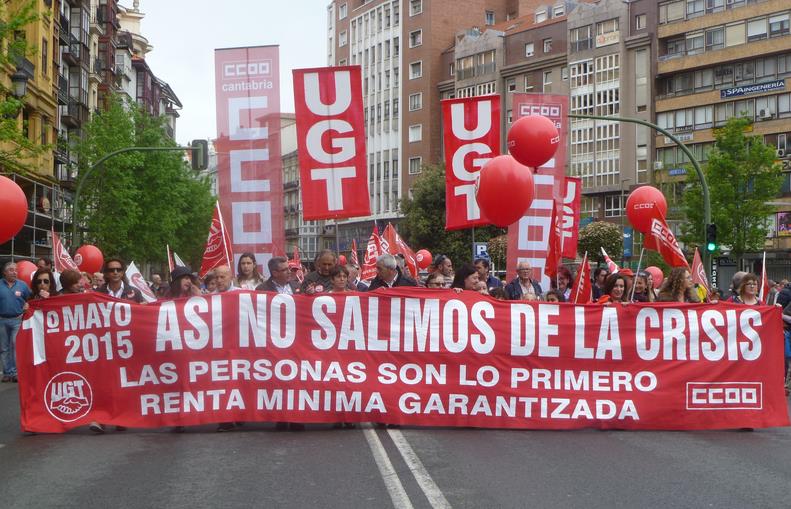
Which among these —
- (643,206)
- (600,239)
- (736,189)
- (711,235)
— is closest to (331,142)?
(643,206)

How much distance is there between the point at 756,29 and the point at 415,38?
3327 centimetres

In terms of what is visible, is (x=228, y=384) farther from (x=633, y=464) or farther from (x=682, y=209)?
(x=682, y=209)

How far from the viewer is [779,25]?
60.1 meters

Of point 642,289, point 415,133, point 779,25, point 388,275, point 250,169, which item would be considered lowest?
point 642,289

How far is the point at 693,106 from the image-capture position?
6481cm

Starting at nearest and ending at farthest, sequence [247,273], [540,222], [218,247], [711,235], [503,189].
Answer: [247,273], [503,189], [218,247], [540,222], [711,235]

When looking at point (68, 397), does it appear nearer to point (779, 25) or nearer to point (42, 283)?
point (42, 283)

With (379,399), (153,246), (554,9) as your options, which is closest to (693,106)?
(554,9)

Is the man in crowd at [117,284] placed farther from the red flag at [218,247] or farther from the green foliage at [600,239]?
the green foliage at [600,239]

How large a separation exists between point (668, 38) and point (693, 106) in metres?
4.78

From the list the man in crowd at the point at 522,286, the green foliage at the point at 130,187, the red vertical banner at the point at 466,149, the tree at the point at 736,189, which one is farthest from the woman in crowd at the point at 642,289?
the green foliage at the point at 130,187

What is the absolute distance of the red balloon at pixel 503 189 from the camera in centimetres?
1474

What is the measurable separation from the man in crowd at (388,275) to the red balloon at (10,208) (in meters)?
4.96

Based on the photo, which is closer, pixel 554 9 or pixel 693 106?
pixel 693 106
